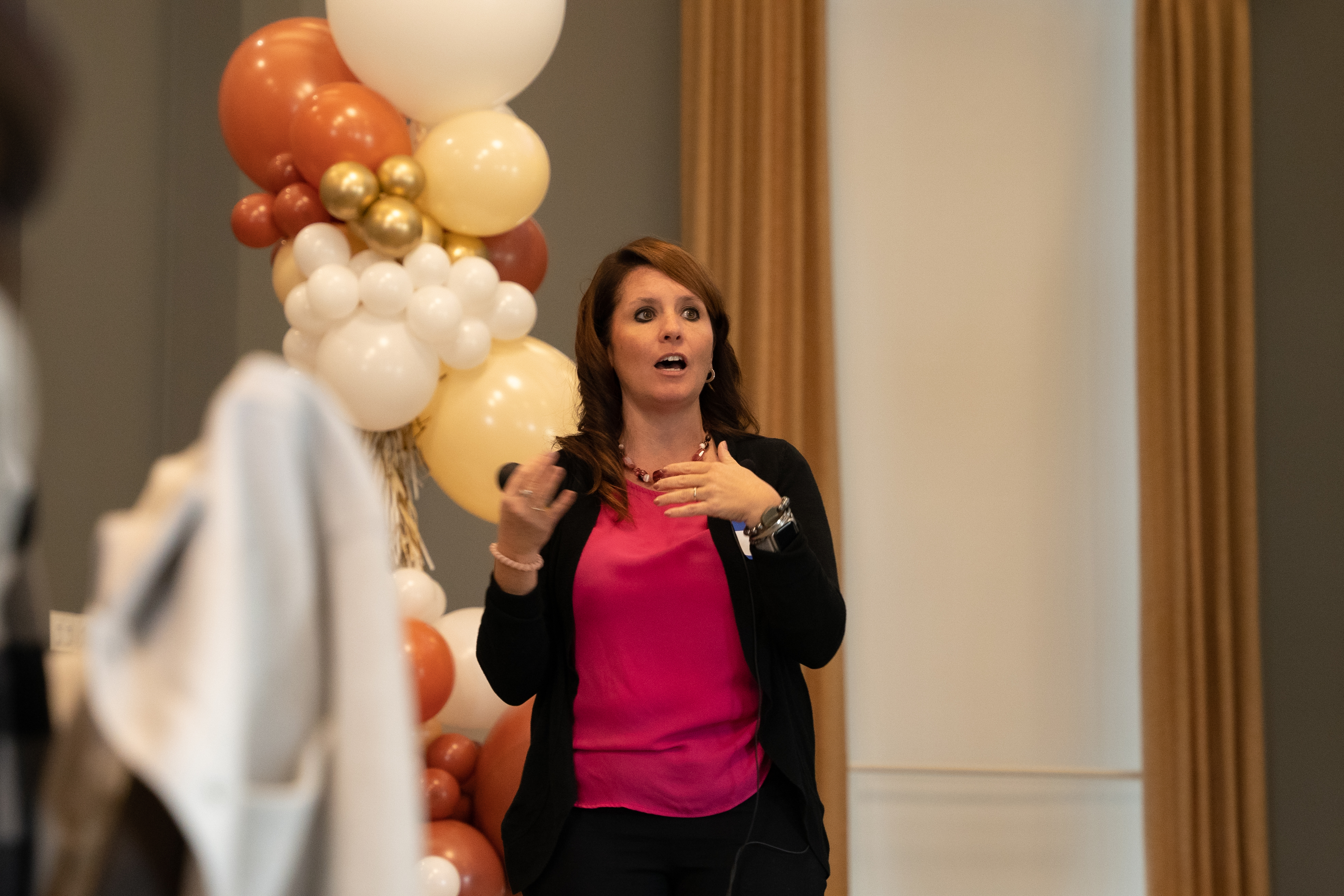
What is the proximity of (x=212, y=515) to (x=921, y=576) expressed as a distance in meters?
3.42

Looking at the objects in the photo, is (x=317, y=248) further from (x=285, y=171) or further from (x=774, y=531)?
(x=774, y=531)

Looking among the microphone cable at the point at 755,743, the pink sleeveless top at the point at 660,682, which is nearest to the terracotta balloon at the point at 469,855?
the pink sleeveless top at the point at 660,682

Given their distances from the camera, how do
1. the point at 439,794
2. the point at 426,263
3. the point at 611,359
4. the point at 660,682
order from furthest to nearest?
the point at 426,263 < the point at 439,794 < the point at 611,359 < the point at 660,682

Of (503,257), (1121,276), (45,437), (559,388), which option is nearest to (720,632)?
(559,388)

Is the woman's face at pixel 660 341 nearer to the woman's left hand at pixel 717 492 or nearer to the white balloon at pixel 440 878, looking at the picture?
the woman's left hand at pixel 717 492

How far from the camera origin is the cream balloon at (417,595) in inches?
92.4

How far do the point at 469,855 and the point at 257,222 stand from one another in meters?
1.33

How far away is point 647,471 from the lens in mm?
1797

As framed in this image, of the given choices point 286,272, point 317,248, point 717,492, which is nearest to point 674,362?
point 717,492

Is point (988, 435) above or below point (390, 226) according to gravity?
below

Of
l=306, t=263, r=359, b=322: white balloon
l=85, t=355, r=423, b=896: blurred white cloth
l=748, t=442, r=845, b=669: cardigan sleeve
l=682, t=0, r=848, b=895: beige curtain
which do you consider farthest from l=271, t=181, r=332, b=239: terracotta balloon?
l=85, t=355, r=423, b=896: blurred white cloth

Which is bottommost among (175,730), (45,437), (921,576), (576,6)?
(921,576)

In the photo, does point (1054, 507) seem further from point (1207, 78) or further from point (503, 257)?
point (503, 257)

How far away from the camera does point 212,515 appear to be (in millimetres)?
557
